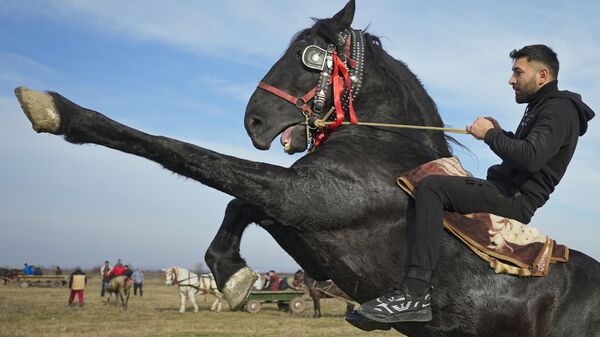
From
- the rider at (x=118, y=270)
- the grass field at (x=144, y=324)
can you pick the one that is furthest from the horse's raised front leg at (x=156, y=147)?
the rider at (x=118, y=270)

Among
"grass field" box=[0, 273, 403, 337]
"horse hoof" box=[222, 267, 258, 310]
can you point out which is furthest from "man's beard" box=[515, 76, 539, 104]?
"grass field" box=[0, 273, 403, 337]

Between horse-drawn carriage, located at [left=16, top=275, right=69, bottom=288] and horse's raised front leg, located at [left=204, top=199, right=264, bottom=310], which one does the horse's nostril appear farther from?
horse-drawn carriage, located at [left=16, top=275, right=69, bottom=288]

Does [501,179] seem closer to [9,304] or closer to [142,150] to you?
[142,150]

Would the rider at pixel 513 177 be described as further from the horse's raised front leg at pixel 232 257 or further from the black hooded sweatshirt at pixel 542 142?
the horse's raised front leg at pixel 232 257

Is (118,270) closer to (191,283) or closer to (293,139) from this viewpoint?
(191,283)

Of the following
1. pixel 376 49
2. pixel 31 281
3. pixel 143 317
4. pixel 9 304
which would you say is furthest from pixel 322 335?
pixel 31 281

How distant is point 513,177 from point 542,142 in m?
0.52

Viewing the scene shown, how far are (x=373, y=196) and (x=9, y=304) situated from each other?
3120 centimetres

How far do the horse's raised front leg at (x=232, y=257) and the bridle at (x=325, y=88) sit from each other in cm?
76

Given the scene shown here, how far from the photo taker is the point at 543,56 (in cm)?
439

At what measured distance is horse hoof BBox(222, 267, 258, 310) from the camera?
14.9ft

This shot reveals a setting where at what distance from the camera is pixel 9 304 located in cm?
3086

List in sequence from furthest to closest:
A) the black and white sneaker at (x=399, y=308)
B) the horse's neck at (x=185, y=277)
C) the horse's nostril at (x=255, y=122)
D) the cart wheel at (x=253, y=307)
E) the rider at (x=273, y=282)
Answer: the rider at (x=273, y=282) < the horse's neck at (x=185, y=277) < the cart wheel at (x=253, y=307) < the horse's nostril at (x=255, y=122) < the black and white sneaker at (x=399, y=308)

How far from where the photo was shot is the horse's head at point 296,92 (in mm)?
4652
